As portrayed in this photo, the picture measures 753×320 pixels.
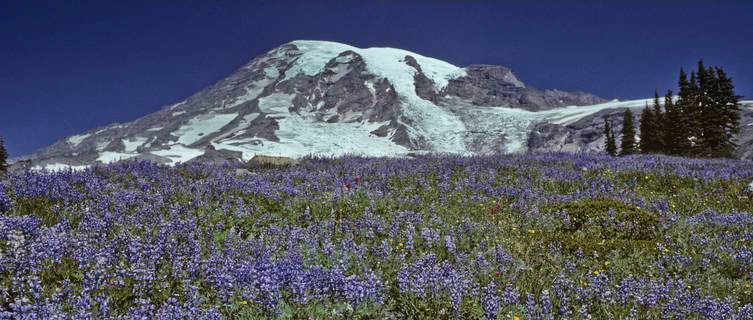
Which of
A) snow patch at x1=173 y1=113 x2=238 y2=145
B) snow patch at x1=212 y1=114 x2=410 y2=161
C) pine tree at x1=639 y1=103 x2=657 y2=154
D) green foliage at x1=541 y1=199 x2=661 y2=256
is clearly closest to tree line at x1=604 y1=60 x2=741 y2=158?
pine tree at x1=639 y1=103 x2=657 y2=154

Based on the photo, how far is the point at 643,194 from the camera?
12.8m

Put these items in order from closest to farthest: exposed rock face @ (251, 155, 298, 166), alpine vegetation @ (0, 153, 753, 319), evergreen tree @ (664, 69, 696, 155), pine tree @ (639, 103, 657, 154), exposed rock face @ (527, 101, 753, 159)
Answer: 1. alpine vegetation @ (0, 153, 753, 319)
2. exposed rock face @ (251, 155, 298, 166)
3. evergreen tree @ (664, 69, 696, 155)
4. pine tree @ (639, 103, 657, 154)
5. exposed rock face @ (527, 101, 753, 159)

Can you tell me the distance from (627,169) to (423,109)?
149m

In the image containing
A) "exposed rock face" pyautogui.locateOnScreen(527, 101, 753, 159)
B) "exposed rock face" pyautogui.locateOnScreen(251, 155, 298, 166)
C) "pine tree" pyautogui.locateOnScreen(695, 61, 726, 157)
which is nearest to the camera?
"exposed rock face" pyautogui.locateOnScreen(251, 155, 298, 166)

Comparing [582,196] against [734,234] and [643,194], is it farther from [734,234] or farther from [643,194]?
[734,234]

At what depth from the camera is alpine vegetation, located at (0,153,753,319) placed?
543 cm

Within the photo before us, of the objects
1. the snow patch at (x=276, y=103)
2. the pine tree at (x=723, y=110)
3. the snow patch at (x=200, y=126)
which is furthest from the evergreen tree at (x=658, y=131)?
the snow patch at (x=200, y=126)

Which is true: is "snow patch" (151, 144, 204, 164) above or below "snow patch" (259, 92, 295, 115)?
below

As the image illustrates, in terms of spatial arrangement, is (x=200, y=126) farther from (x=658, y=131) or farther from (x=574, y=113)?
(x=658, y=131)

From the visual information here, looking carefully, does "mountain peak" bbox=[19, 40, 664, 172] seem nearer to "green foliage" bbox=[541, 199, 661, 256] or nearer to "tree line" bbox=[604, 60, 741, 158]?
"tree line" bbox=[604, 60, 741, 158]

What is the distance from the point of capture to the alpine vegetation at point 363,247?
17.8 feet

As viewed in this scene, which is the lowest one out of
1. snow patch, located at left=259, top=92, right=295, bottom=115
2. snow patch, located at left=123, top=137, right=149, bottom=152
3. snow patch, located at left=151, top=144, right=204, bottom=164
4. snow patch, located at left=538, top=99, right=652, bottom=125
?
snow patch, located at left=151, top=144, right=204, bottom=164

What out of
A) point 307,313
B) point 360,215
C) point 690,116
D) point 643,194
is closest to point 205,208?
point 360,215

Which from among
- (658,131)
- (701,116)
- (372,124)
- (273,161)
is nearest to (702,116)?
(701,116)
